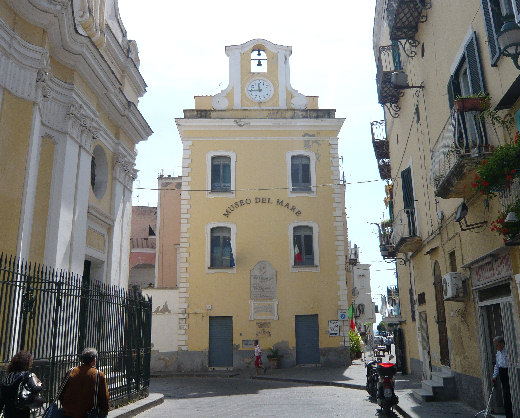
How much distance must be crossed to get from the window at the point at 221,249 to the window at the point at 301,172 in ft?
11.6

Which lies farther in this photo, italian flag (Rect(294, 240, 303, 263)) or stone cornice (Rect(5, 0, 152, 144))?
italian flag (Rect(294, 240, 303, 263))

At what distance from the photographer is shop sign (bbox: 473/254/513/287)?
316 inches

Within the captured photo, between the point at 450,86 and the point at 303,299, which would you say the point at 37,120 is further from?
the point at 303,299

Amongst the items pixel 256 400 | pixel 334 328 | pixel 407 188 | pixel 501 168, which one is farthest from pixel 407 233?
pixel 501 168

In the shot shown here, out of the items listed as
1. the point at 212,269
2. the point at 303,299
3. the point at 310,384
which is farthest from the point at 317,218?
the point at 310,384

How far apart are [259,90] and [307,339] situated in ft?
38.3

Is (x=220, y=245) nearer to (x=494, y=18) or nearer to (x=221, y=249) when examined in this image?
(x=221, y=249)

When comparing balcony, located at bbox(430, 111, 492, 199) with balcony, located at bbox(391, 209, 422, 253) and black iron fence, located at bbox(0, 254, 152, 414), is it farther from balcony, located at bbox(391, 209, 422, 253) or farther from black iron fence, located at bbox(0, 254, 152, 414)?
black iron fence, located at bbox(0, 254, 152, 414)

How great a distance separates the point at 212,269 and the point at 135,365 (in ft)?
35.7

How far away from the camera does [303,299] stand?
2212cm

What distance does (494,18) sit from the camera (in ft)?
24.5

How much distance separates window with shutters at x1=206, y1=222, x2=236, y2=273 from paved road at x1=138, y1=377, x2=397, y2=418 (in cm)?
575

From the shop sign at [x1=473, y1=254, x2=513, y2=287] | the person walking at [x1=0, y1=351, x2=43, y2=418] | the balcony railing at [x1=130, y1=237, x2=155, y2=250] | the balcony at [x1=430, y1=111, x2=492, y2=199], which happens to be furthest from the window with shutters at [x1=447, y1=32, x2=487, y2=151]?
the balcony railing at [x1=130, y1=237, x2=155, y2=250]

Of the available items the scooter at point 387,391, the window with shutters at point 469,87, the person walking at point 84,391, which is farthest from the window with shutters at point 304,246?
the person walking at point 84,391
